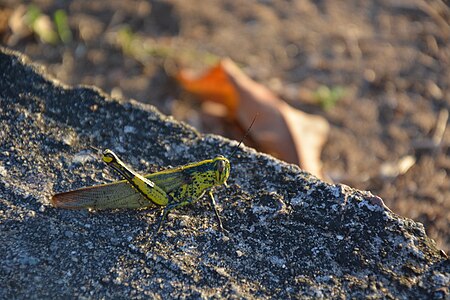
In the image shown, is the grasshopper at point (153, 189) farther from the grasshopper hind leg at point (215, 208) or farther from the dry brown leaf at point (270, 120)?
the dry brown leaf at point (270, 120)

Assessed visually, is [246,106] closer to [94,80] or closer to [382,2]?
[94,80]

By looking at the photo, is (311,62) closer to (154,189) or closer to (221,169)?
(221,169)

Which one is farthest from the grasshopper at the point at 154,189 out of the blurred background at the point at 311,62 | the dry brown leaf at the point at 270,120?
the blurred background at the point at 311,62

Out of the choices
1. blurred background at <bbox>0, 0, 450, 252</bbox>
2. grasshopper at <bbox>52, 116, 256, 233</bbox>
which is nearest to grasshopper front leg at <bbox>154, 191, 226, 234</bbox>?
grasshopper at <bbox>52, 116, 256, 233</bbox>

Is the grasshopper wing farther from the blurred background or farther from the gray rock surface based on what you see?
the blurred background

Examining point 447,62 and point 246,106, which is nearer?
point 246,106

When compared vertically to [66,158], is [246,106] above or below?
below

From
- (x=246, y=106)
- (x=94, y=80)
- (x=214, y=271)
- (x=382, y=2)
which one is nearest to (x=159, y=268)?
(x=214, y=271)
